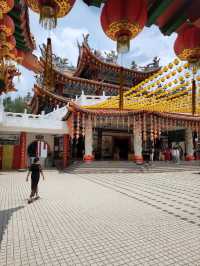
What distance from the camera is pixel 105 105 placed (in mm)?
14664

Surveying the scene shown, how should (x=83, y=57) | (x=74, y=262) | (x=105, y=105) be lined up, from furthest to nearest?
1. (x=83, y=57)
2. (x=105, y=105)
3. (x=74, y=262)

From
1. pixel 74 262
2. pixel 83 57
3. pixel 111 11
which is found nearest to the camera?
pixel 111 11

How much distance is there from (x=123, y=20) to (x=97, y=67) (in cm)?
1935

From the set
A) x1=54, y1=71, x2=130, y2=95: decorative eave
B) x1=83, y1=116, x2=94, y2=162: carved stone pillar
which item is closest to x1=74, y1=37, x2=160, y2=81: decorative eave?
x1=54, y1=71, x2=130, y2=95: decorative eave

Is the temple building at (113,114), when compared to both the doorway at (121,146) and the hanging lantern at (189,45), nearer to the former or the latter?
the doorway at (121,146)

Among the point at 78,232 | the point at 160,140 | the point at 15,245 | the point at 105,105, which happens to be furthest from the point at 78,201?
the point at 160,140

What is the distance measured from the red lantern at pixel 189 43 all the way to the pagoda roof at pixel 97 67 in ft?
60.1

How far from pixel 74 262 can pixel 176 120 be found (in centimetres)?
1451

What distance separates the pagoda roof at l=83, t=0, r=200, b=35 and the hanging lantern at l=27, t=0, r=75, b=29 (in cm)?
33

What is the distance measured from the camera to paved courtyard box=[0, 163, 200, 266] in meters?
2.78

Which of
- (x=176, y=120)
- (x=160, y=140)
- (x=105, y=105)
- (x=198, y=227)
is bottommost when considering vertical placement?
(x=198, y=227)

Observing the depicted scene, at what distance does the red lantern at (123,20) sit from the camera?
7.13ft

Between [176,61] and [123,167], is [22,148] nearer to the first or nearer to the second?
[123,167]

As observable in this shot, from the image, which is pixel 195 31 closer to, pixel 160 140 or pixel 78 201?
pixel 78 201
